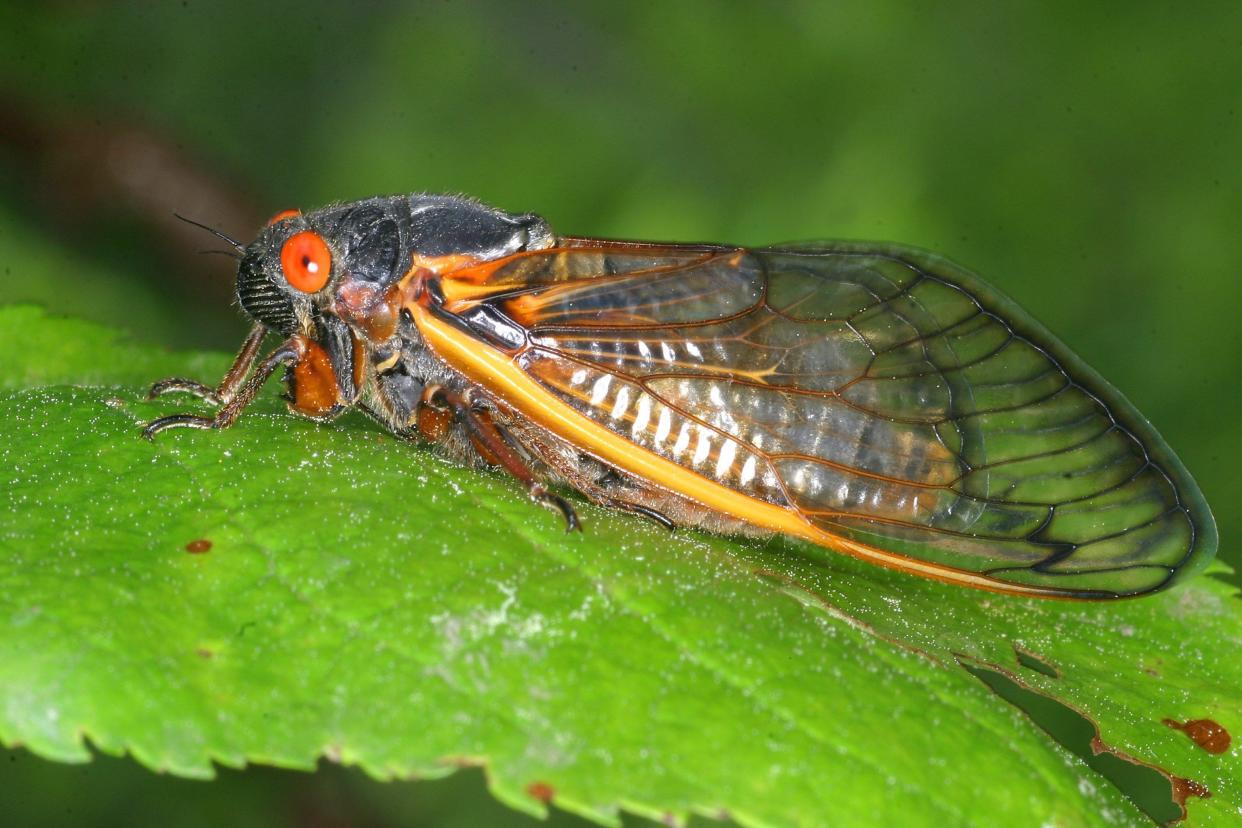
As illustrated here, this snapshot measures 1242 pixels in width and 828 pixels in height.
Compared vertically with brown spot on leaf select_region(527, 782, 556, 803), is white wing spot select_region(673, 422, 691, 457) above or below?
above

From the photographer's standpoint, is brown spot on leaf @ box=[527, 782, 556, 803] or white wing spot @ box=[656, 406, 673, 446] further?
white wing spot @ box=[656, 406, 673, 446]

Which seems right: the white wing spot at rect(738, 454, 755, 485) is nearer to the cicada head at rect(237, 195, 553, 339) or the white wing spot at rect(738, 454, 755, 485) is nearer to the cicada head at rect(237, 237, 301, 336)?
the cicada head at rect(237, 195, 553, 339)

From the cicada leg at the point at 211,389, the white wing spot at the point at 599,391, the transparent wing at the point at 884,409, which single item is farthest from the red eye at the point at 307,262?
the white wing spot at the point at 599,391

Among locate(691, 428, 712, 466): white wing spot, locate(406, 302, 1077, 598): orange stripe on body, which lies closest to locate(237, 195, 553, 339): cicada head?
locate(406, 302, 1077, 598): orange stripe on body

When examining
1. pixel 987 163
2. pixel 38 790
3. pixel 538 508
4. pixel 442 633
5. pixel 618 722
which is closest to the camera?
pixel 618 722

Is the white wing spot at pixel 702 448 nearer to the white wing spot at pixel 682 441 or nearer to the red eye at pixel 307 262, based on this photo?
the white wing spot at pixel 682 441

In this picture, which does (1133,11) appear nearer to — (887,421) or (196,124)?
(887,421)

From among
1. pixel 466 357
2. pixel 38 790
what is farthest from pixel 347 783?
pixel 466 357
